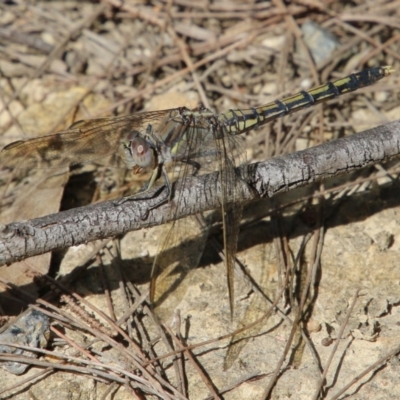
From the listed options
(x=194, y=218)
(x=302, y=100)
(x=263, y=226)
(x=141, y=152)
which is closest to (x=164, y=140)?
(x=141, y=152)

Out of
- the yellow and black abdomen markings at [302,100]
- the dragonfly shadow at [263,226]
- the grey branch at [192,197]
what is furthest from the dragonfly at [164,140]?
the dragonfly shadow at [263,226]

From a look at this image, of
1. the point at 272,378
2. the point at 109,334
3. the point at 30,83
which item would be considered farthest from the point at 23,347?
the point at 30,83

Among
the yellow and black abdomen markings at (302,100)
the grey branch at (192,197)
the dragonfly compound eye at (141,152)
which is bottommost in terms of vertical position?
the grey branch at (192,197)

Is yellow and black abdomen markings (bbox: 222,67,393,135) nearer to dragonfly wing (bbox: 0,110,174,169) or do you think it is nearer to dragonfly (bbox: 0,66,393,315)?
dragonfly (bbox: 0,66,393,315)

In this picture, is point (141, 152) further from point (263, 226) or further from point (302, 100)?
point (302, 100)

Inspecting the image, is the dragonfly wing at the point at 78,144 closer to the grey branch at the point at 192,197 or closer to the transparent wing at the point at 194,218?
the transparent wing at the point at 194,218

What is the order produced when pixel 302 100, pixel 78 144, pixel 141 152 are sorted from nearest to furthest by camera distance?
pixel 141 152, pixel 78 144, pixel 302 100
